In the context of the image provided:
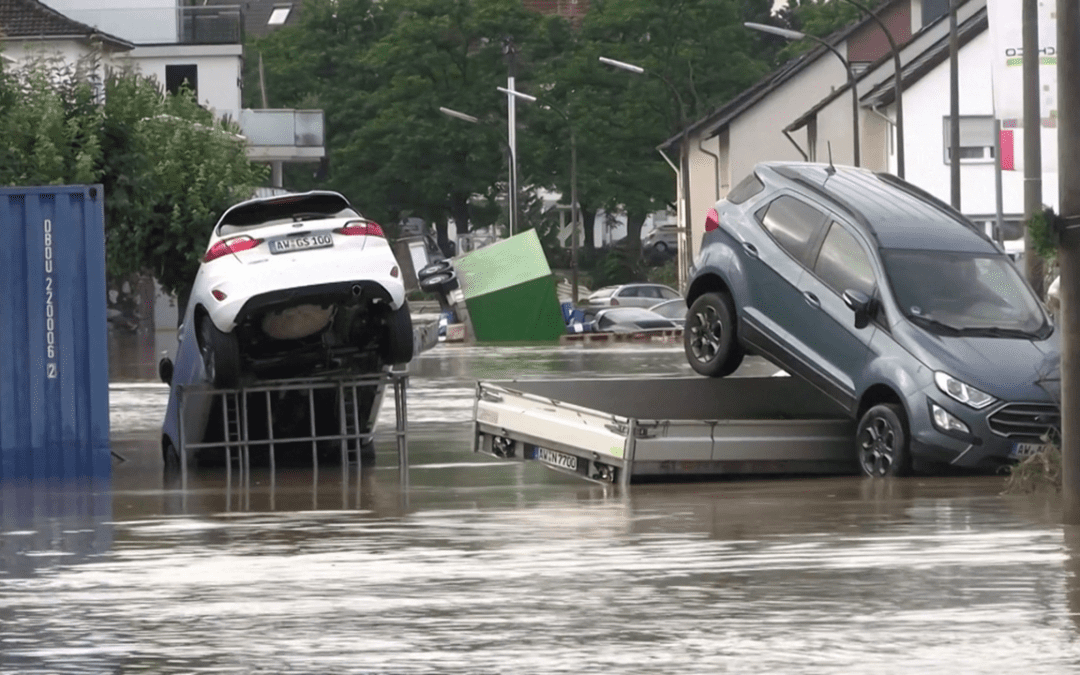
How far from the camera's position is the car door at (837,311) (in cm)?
1552

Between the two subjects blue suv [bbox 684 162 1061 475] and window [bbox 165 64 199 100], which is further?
window [bbox 165 64 199 100]

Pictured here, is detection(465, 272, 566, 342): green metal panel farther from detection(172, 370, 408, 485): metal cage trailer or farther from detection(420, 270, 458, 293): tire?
detection(172, 370, 408, 485): metal cage trailer

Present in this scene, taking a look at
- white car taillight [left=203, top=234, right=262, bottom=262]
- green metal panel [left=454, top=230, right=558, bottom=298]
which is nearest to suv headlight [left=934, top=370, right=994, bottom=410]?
white car taillight [left=203, top=234, right=262, bottom=262]

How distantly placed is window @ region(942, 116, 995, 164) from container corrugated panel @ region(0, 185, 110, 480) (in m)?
39.8

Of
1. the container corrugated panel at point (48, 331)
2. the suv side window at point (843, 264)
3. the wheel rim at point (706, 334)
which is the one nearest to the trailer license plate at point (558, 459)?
the wheel rim at point (706, 334)

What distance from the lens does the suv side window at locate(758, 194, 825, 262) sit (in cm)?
1622

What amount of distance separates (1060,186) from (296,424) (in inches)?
321

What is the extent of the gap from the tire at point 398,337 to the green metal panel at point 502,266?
33029 mm

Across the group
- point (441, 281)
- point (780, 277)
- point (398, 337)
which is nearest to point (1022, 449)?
point (780, 277)

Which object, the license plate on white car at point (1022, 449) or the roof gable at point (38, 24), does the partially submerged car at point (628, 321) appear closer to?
the roof gable at point (38, 24)

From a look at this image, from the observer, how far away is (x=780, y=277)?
16312mm

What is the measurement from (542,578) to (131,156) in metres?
15.3

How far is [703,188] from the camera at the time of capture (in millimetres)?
78875

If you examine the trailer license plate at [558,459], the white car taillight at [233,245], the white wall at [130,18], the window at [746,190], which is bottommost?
the trailer license plate at [558,459]
